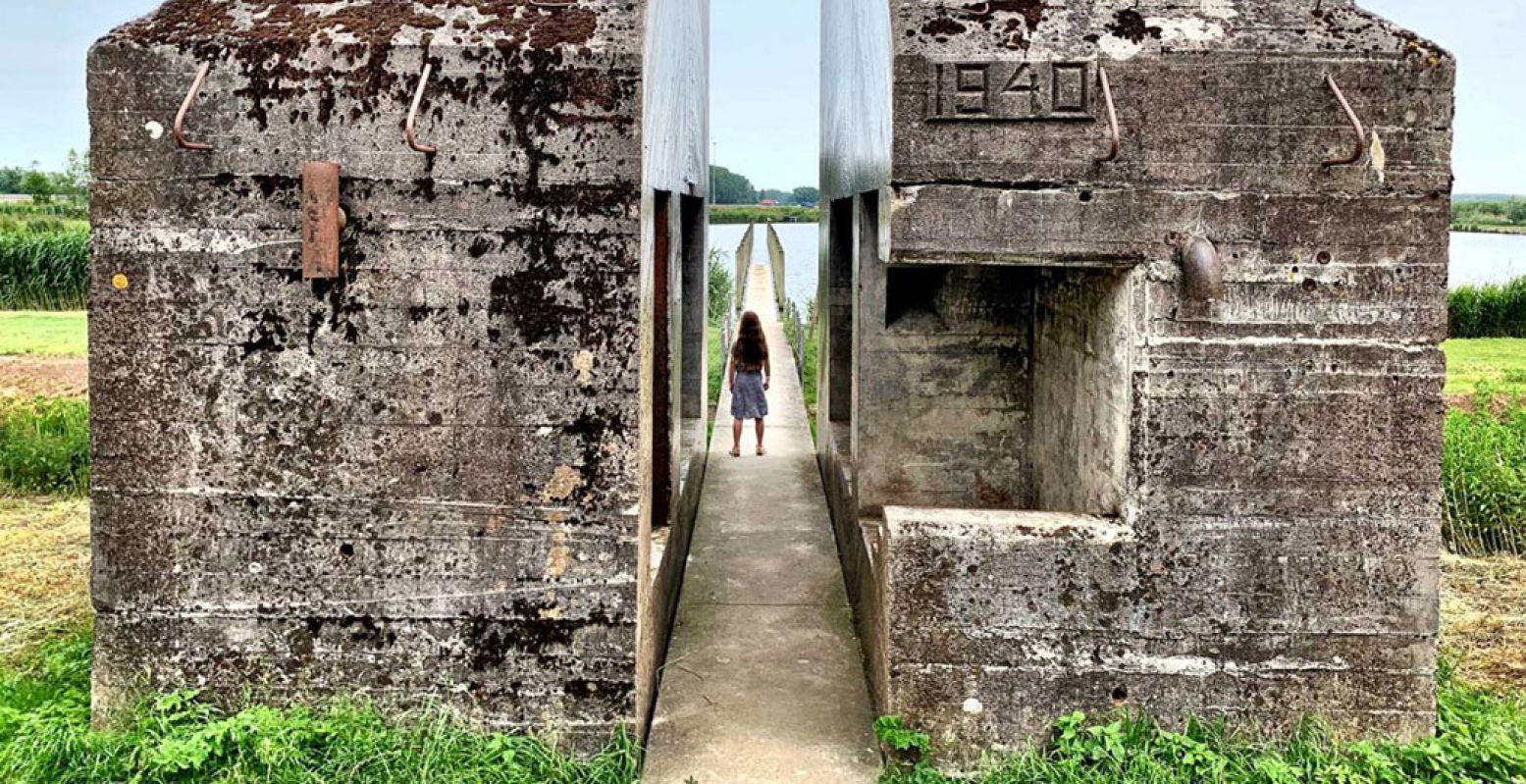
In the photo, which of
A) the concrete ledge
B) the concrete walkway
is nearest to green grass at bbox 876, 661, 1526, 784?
the concrete walkway

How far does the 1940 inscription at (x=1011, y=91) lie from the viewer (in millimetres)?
4211

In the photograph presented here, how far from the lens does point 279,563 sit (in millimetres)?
4250

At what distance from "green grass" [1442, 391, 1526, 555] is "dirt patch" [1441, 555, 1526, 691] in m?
0.31

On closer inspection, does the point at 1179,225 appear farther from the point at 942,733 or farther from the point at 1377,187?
the point at 942,733

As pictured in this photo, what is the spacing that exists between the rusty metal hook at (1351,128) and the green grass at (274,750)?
10.9ft

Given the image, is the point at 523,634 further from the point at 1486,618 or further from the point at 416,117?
the point at 1486,618

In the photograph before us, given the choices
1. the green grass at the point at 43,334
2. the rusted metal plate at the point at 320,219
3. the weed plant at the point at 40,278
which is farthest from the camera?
the weed plant at the point at 40,278

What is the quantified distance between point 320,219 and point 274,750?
1.85 meters

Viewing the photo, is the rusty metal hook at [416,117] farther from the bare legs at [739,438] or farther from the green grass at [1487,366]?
the green grass at [1487,366]

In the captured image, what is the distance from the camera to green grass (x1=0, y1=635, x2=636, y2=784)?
397 centimetres

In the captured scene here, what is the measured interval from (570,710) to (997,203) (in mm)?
2445

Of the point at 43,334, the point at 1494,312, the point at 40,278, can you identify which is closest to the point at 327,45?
the point at 43,334

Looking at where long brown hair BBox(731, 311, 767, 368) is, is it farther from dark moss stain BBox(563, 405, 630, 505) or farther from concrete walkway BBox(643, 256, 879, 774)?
dark moss stain BBox(563, 405, 630, 505)

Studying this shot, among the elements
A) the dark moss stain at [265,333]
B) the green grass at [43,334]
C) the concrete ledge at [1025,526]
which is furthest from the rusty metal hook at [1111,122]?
the green grass at [43,334]
